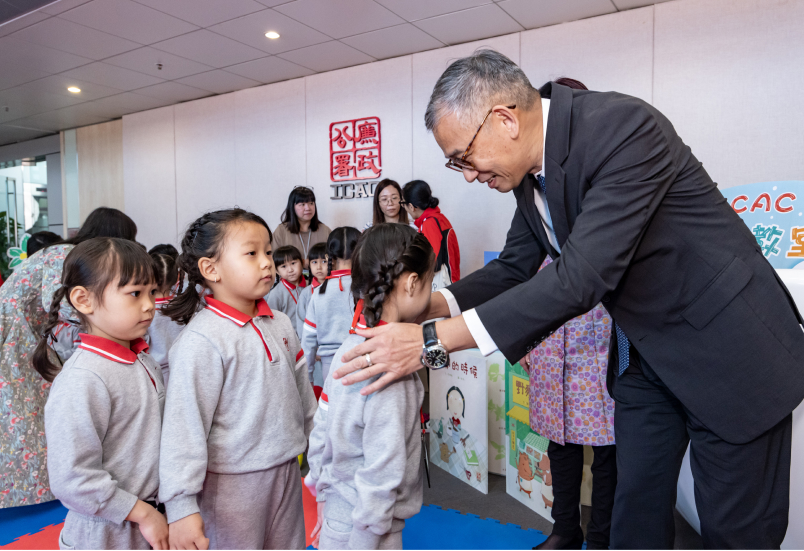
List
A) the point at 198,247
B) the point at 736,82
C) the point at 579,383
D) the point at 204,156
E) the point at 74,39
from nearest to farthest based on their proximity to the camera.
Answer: the point at 198,247
the point at 579,383
the point at 736,82
the point at 74,39
the point at 204,156

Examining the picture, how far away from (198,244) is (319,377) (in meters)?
1.79

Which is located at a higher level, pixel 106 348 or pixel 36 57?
pixel 36 57

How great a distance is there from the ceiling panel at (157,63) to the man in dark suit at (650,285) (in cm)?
459

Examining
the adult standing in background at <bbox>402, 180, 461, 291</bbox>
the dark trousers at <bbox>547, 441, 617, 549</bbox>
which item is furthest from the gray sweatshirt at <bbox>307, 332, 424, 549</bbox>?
the adult standing in background at <bbox>402, 180, 461, 291</bbox>

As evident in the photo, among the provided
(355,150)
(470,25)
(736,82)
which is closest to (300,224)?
(355,150)

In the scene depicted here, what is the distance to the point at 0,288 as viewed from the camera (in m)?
2.59

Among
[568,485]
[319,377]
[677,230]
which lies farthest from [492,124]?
[319,377]

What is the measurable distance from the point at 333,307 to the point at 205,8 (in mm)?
2695

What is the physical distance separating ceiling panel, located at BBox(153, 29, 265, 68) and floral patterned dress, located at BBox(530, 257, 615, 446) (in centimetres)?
391

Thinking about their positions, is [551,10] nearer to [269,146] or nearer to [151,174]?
[269,146]

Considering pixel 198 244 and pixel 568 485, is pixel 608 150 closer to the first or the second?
pixel 198 244

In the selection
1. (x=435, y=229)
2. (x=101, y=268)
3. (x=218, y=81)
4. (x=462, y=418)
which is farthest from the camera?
(x=218, y=81)

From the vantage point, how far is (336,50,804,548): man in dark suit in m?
1.09

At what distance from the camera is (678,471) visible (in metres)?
1.32
